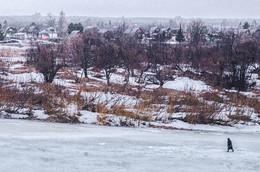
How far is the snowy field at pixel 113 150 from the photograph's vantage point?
636cm

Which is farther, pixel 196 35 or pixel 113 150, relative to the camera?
pixel 196 35

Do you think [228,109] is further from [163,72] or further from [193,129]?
[163,72]

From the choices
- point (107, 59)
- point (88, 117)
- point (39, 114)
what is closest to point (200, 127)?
point (88, 117)

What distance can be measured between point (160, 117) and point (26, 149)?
19.3 ft

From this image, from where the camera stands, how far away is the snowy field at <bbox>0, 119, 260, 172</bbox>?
6.36m

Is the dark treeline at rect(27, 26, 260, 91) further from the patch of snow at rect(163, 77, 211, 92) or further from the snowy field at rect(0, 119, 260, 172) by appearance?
the snowy field at rect(0, 119, 260, 172)

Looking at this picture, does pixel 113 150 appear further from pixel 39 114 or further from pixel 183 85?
pixel 183 85

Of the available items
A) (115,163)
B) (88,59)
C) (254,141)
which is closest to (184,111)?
(254,141)

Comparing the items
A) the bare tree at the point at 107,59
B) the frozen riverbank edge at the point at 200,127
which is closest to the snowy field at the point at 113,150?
the frozen riverbank edge at the point at 200,127

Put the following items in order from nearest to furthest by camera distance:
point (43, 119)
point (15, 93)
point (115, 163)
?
1. point (115, 163)
2. point (43, 119)
3. point (15, 93)

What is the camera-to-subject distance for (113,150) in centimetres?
748

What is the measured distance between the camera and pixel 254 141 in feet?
30.8

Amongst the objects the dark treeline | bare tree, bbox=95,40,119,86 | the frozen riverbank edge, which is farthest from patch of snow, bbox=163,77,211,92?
the frozen riverbank edge

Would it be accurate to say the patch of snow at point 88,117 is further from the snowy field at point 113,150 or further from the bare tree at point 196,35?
the bare tree at point 196,35
